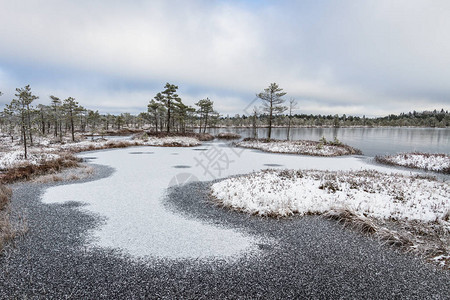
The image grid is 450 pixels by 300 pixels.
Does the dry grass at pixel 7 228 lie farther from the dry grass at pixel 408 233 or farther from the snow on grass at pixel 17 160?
the snow on grass at pixel 17 160

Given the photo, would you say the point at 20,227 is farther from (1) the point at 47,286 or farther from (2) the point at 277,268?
(2) the point at 277,268

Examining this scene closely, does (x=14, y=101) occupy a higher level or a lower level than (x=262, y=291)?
higher

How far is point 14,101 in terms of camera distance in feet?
55.8

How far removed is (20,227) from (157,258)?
4644 mm

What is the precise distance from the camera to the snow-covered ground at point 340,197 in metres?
7.36

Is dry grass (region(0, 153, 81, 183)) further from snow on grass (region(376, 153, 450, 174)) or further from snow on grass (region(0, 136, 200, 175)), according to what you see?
snow on grass (region(376, 153, 450, 174))

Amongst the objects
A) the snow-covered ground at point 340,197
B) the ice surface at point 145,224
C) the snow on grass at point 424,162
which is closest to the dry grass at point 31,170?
the ice surface at point 145,224

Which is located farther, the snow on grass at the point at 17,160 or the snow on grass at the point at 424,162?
the snow on grass at the point at 424,162

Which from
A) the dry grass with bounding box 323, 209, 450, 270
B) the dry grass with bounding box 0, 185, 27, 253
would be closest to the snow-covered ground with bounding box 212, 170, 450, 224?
the dry grass with bounding box 323, 209, 450, 270

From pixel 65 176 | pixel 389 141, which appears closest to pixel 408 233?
pixel 65 176

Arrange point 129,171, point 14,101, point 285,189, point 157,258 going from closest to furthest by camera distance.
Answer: point 157,258 → point 285,189 → point 129,171 → point 14,101

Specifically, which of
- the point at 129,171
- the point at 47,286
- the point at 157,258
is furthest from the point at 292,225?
the point at 129,171

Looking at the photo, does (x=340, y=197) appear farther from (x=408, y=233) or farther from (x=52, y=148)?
(x=52, y=148)

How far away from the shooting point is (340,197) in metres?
8.34
